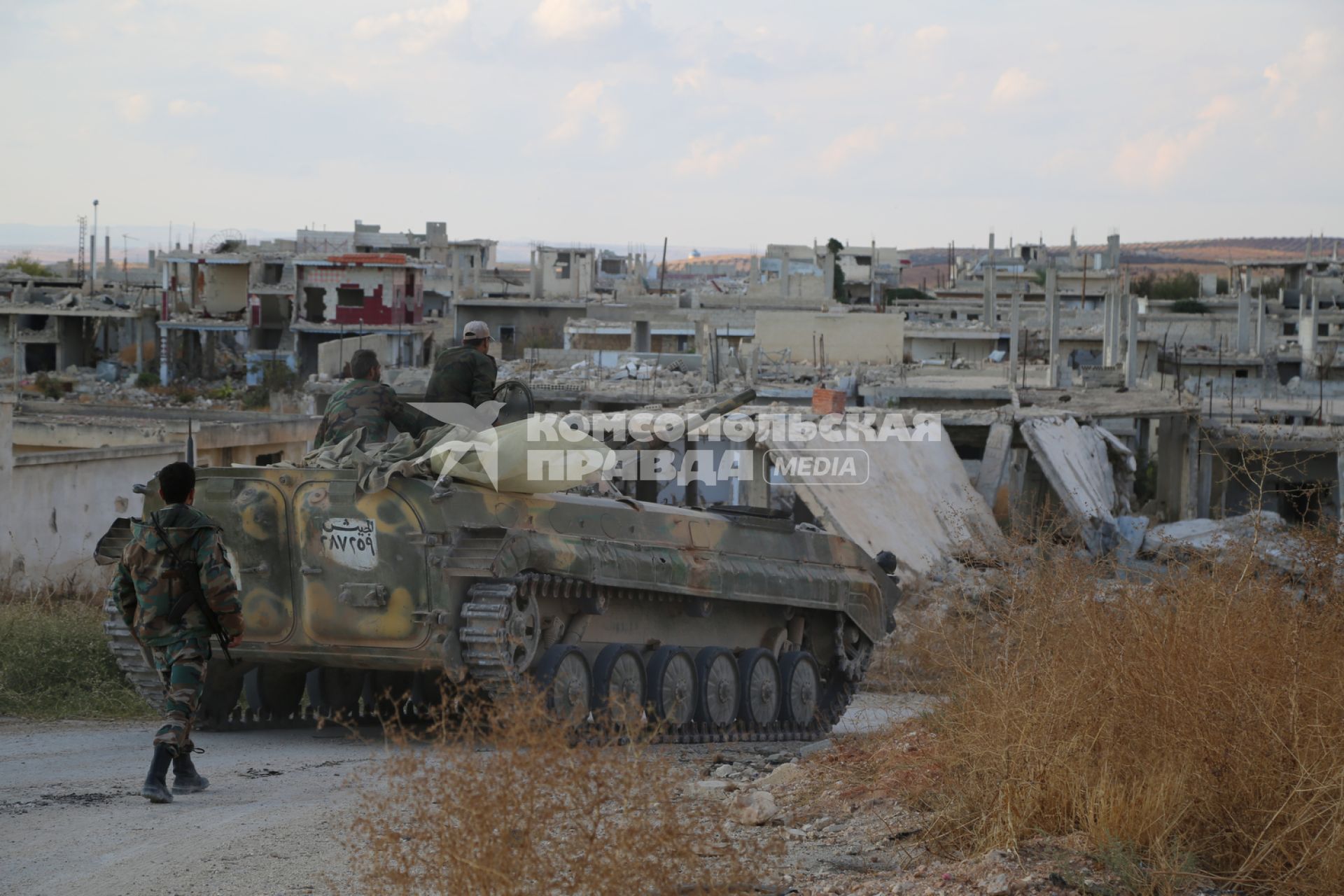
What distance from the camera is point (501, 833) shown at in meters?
4.70

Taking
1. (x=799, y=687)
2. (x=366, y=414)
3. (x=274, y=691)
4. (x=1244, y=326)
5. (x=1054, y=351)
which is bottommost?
(x=799, y=687)

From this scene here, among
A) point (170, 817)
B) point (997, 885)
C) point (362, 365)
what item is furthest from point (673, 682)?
point (997, 885)

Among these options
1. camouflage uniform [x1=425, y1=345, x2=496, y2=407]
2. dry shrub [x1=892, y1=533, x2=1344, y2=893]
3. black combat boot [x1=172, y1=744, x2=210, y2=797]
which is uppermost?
camouflage uniform [x1=425, y1=345, x2=496, y2=407]

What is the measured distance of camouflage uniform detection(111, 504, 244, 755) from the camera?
7.27m

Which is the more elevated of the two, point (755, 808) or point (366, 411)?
point (366, 411)

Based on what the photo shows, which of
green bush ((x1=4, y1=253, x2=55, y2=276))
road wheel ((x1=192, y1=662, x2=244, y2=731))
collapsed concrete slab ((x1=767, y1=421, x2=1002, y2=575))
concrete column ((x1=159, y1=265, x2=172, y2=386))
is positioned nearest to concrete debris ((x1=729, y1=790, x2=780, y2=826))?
road wheel ((x1=192, y1=662, x2=244, y2=731))

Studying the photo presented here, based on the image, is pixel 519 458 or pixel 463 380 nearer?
pixel 519 458

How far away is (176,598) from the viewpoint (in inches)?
287

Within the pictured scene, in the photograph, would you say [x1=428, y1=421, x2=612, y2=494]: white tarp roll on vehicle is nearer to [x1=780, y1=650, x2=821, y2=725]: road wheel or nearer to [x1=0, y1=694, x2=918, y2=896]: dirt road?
[x1=0, y1=694, x2=918, y2=896]: dirt road

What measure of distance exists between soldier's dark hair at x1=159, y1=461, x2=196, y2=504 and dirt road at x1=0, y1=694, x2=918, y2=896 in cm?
136

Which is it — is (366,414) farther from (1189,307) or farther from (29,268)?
(29,268)

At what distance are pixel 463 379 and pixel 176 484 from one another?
10.4 ft

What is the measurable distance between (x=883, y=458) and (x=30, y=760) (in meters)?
14.8

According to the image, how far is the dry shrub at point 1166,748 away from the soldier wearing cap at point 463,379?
3854 millimetres
